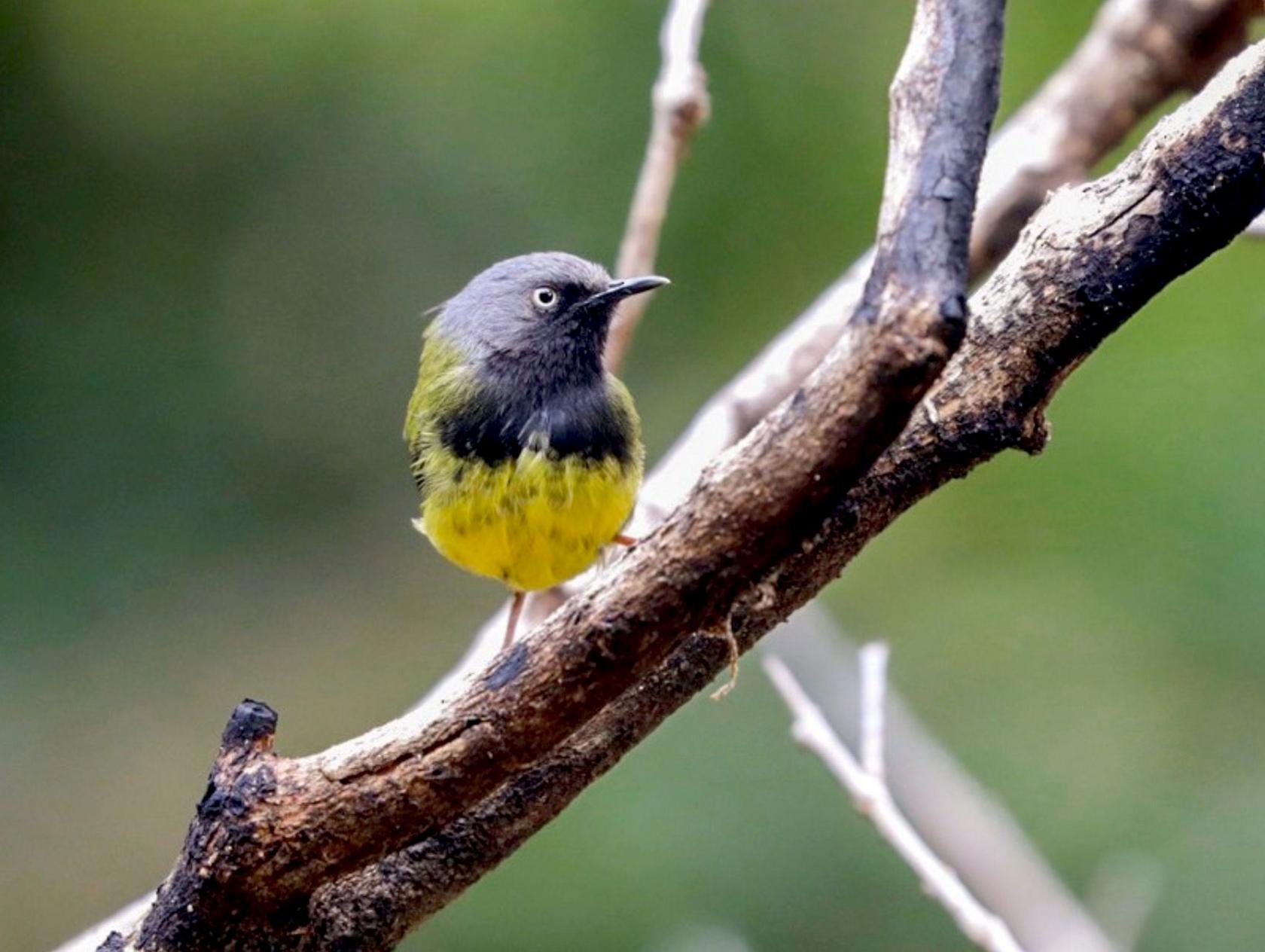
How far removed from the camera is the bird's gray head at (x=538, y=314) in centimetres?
322

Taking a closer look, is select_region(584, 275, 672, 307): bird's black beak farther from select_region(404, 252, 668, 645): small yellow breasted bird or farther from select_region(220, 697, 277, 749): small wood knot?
select_region(220, 697, 277, 749): small wood knot

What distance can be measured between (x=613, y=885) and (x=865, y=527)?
3.26 meters

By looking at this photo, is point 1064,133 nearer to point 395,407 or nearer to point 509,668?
point 509,668

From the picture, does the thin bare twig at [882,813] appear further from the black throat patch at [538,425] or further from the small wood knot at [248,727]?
the small wood knot at [248,727]

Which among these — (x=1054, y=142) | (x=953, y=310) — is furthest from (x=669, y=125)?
(x=953, y=310)

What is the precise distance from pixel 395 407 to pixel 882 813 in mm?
4072

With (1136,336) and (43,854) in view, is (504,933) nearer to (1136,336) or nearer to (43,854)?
(43,854)

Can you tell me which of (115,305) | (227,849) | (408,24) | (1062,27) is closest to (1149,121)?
(1062,27)

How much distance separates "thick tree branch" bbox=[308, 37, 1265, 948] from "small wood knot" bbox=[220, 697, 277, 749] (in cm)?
37

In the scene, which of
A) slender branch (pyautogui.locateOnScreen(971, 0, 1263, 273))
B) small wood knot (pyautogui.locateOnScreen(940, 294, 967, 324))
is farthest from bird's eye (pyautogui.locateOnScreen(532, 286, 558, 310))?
small wood knot (pyautogui.locateOnScreen(940, 294, 967, 324))

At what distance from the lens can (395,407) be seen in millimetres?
6438

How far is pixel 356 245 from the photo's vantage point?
6.41 metres

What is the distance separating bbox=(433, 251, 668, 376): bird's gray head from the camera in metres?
3.22

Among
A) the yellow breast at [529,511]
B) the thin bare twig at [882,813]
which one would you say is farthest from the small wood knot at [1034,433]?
the yellow breast at [529,511]
